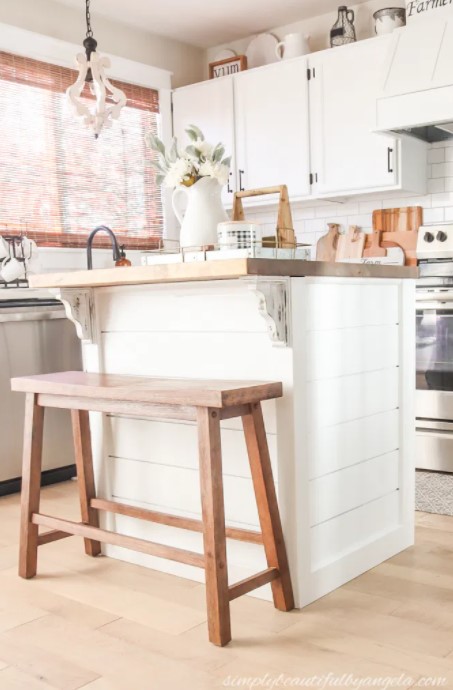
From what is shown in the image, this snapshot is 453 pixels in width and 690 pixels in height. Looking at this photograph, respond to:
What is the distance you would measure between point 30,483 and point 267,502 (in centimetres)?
88

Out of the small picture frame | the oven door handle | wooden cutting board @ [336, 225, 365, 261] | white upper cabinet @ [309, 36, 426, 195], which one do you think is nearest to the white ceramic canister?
white upper cabinet @ [309, 36, 426, 195]

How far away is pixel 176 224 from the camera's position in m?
5.52

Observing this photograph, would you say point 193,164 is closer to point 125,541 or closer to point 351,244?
point 125,541

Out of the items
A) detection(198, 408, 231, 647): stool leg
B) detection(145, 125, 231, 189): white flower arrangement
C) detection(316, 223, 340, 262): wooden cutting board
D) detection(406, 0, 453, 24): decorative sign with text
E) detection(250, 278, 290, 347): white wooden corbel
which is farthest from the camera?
detection(316, 223, 340, 262): wooden cutting board

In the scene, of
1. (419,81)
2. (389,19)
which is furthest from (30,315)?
(389,19)

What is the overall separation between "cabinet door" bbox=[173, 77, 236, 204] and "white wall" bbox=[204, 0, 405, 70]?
1.52ft

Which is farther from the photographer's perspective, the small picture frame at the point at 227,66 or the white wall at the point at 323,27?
the small picture frame at the point at 227,66

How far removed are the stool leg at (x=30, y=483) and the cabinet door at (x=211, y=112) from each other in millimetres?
2851

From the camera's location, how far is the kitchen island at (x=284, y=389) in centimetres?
219

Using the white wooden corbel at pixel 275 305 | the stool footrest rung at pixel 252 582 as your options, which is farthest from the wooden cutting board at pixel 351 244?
the stool footrest rung at pixel 252 582

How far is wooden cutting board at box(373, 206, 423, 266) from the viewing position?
4504 millimetres

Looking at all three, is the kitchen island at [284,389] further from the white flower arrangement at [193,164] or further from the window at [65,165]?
the window at [65,165]

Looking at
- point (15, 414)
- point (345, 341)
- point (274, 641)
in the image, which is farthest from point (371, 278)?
point (15, 414)

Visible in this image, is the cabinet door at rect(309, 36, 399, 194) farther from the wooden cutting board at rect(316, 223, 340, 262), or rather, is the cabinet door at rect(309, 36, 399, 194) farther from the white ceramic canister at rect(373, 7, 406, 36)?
the wooden cutting board at rect(316, 223, 340, 262)
